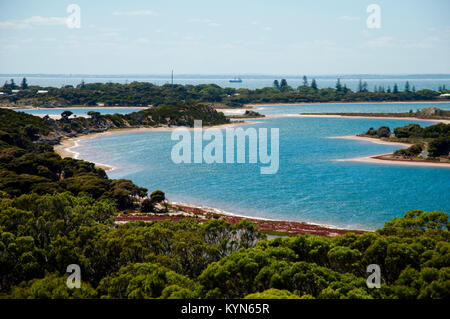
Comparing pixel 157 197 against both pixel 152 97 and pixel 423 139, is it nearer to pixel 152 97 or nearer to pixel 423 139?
pixel 423 139

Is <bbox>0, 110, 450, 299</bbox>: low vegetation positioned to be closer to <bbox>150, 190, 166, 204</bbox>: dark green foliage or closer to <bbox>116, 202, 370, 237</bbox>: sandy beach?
<bbox>116, 202, 370, 237</bbox>: sandy beach

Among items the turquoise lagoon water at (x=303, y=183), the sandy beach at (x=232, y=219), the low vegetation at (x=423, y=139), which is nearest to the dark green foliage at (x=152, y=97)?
the turquoise lagoon water at (x=303, y=183)

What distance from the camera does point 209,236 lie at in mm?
21469

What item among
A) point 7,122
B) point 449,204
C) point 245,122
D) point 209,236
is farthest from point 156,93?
point 209,236

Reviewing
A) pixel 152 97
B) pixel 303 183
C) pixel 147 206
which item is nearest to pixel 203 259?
pixel 147 206

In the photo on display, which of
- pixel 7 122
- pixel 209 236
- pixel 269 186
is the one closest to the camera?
pixel 209 236

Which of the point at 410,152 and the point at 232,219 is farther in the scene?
the point at 410,152

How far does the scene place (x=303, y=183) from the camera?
162 ft

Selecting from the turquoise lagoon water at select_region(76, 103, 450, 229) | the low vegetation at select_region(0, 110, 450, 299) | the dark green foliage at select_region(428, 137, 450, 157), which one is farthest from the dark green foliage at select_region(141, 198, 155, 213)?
the dark green foliage at select_region(428, 137, 450, 157)

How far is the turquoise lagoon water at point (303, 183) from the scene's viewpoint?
38.4 metres

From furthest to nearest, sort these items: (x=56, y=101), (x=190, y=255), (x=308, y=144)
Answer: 1. (x=56, y=101)
2. (x=308, y=144)
3. (x=190, y=255)

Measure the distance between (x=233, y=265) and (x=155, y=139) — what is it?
7591cm

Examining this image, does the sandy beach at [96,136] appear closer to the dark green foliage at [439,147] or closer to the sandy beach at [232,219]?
the sandy beach at [232,219]
